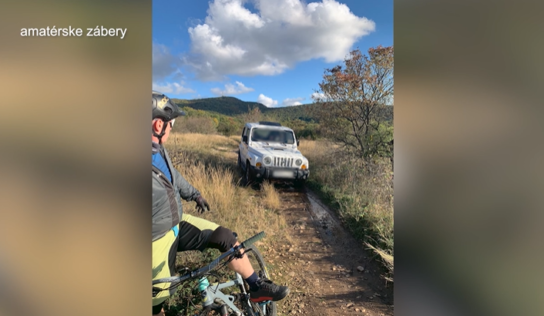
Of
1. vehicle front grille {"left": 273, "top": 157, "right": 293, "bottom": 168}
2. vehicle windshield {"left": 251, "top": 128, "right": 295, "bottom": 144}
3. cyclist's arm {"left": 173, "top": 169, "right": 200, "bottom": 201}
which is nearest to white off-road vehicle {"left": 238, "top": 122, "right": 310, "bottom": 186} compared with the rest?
vehicle front grille {"left": 273, "top": 157, "right": 293, "bottom": 168}

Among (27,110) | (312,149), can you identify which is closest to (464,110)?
(27,110)

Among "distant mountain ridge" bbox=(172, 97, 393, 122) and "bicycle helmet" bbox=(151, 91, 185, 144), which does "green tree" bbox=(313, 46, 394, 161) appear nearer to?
"distant mountain ridge" bbox=(172, 97, 393, 122)

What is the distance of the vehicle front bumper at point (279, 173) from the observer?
12.9 ft

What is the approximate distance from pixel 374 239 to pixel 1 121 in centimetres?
304

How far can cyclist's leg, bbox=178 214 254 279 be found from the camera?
177 cm

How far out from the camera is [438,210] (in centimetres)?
107

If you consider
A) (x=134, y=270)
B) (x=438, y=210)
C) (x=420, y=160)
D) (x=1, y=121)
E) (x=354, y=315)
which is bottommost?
(x=354, y=315)

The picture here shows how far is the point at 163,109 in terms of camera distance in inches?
60.4

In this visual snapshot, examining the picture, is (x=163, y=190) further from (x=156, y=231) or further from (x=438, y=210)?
(x=438, y=210)

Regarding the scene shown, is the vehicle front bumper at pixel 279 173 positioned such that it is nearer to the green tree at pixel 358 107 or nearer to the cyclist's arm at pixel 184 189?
the green tree at pixel 358 107

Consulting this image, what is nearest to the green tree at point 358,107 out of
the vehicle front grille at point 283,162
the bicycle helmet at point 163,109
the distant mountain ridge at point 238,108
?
the distant mountain ridge at point 238,108

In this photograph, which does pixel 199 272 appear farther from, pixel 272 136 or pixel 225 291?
pixel 272 136

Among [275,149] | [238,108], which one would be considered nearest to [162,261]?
[238,108]

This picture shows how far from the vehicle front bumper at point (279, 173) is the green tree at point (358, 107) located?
103cm
